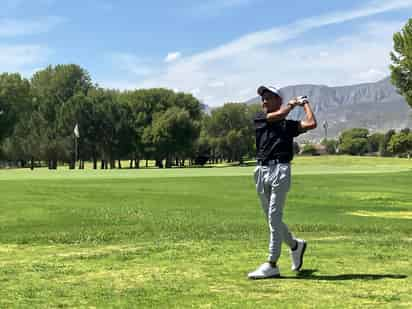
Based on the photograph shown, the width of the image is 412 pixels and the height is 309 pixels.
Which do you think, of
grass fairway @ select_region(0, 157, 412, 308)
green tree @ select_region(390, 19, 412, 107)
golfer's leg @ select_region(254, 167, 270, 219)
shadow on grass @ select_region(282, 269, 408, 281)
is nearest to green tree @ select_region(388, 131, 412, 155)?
green tree @ select_region(390, 19, 412, 107)

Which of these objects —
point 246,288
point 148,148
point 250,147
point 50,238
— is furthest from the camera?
point 250,147

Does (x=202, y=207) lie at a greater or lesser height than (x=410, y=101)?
lesser

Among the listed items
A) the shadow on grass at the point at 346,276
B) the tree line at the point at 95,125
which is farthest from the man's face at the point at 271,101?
the tree line at the point at 95,125

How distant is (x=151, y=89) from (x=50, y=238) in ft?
376

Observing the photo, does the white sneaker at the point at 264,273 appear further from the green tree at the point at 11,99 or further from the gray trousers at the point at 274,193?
the green tree at the point at 11,99

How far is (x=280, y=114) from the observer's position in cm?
809

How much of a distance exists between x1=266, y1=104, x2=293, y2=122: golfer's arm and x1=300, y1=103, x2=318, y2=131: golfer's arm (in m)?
0.20

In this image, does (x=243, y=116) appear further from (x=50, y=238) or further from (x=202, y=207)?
(x=50, y=238)

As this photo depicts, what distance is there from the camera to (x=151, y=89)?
126 meters

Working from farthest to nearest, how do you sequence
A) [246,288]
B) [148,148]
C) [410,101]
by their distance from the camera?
[148,148], [410,101], [246,288]

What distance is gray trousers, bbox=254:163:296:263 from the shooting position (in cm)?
812

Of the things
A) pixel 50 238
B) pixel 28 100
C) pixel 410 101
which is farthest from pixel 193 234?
pixel 28 100

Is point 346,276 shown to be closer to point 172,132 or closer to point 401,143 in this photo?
point 401,143

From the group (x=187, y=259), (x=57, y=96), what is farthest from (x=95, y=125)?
(x=187, y=259)
